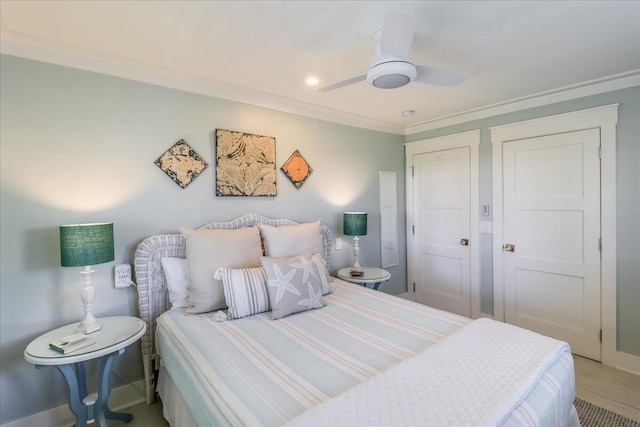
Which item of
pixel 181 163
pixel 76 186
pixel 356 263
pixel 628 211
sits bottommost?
pixel 356 263

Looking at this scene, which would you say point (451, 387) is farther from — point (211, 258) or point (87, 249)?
point (87, 249)

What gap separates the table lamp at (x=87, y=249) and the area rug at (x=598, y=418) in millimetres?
3081

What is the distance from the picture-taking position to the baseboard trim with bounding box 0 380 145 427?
1812 millimetres

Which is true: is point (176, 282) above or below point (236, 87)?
below

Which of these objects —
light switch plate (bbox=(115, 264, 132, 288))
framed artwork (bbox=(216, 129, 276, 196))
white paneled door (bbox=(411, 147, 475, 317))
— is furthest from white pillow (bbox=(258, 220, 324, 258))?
white paneled door (bbox=(411, 147, 475, 317))

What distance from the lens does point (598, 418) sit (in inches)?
77.0

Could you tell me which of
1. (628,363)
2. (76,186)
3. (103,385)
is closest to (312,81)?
(76,186)

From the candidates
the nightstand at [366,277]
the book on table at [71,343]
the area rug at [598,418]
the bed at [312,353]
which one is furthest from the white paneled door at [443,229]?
the book on table at [71,343]

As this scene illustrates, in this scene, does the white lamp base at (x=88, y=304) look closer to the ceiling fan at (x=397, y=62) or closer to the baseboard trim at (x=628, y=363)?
the ceiling fan at (x=397, y=62)

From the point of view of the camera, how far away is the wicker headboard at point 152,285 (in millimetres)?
2059

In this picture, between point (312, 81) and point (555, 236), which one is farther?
point (555, 236)

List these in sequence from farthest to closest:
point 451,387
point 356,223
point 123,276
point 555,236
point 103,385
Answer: point 356,223, point 555,236, point 123,276, point 103,385, point 451,387

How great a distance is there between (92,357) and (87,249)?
561 millimetres

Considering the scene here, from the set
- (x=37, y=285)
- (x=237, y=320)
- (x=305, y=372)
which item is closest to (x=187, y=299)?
(x=237, y=320)
